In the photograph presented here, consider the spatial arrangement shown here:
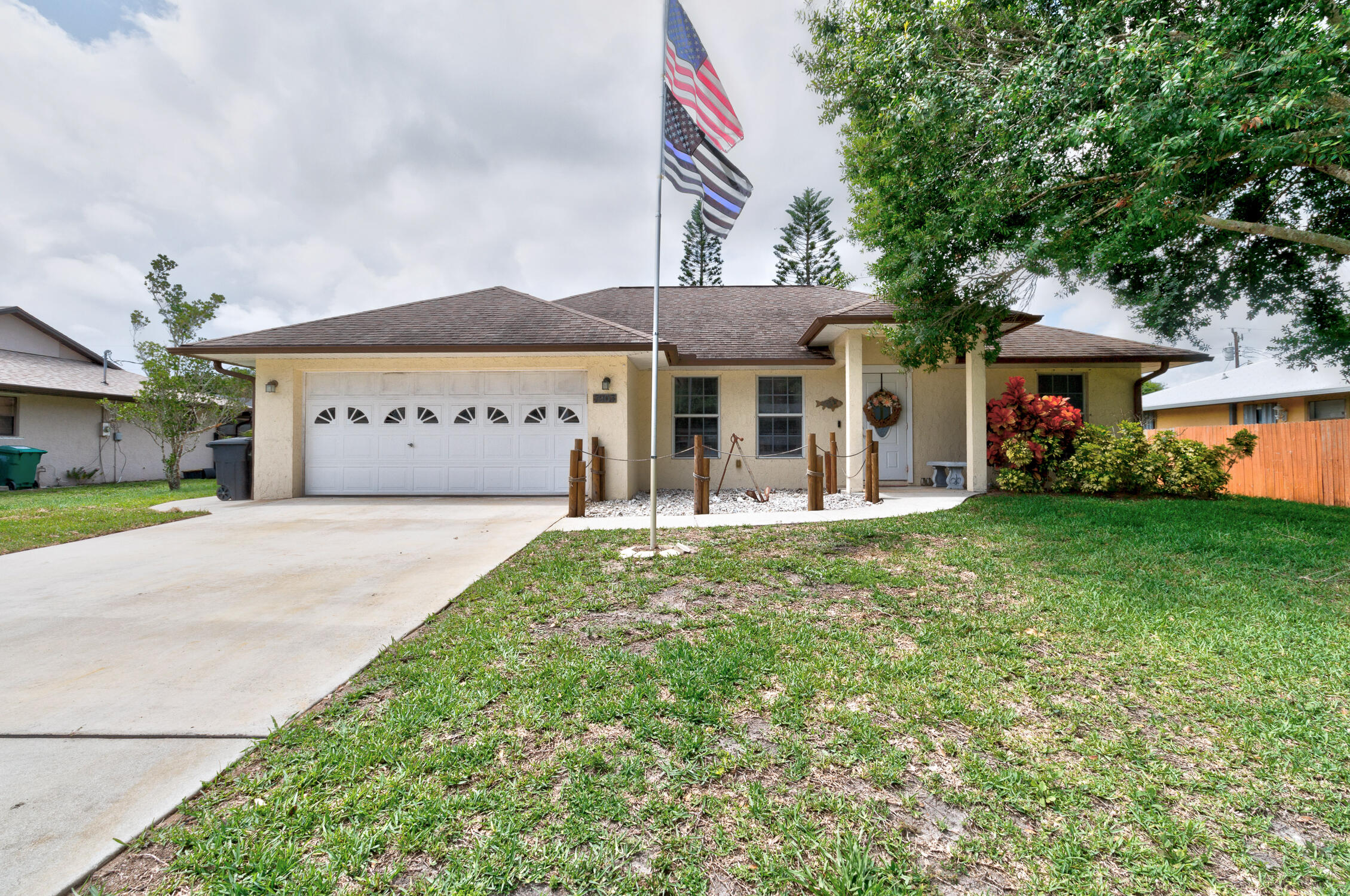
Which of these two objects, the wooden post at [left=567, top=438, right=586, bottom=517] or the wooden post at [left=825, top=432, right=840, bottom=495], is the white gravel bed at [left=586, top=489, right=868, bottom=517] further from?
the wooden post at [left=567, top=438, right=586, bottom=517]

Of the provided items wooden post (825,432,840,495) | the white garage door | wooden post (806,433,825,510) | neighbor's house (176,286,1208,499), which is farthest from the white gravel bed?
the white garage door

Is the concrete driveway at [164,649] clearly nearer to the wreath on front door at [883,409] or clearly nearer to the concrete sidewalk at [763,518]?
the concrete sidewalk at [763,518]

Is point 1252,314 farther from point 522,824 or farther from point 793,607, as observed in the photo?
point 522,824

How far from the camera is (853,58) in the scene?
7.32m

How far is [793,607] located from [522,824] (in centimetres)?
253

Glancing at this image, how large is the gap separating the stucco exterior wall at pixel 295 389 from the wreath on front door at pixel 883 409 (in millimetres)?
5104

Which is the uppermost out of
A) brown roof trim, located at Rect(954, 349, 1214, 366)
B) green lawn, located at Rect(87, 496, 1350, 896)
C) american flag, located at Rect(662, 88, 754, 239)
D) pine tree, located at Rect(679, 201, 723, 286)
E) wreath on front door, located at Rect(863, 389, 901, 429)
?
pine tree, located at Rect(679, 201, 723, 286)

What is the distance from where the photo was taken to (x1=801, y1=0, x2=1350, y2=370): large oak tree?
475 centimetres

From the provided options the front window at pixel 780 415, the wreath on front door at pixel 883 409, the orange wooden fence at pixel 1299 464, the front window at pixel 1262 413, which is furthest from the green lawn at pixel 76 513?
the front window at pixel 1262 413

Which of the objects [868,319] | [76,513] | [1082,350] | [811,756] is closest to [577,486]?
[868,319]

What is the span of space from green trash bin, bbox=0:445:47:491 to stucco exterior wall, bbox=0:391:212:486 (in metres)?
0.60

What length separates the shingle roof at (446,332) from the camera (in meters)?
9.07

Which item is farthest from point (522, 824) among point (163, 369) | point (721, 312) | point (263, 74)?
point (163, 369)

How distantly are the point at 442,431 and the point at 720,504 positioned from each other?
547 centimetres
